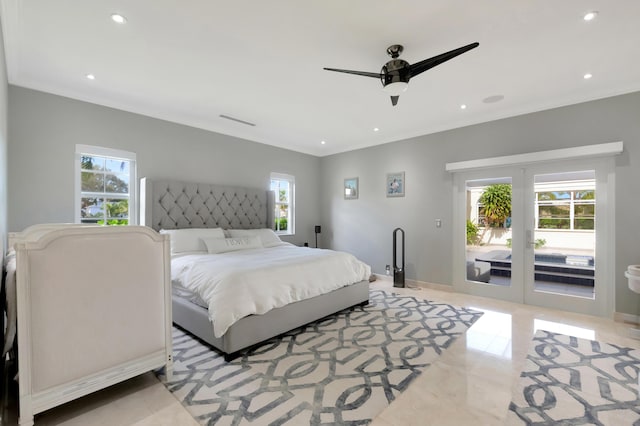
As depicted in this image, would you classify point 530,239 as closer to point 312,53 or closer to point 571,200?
point 571,200

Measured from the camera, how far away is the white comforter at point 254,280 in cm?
251

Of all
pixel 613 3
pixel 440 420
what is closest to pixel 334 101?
pixel 613 3

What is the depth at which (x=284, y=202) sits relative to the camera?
619cm

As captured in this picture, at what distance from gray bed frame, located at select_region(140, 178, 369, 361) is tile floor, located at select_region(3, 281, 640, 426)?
626mm

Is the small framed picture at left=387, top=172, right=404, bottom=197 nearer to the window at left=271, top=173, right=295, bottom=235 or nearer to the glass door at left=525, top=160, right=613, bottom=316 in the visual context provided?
the glass door at left=525, top=160, right=613, bottom=316

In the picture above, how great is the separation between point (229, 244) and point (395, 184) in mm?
3194

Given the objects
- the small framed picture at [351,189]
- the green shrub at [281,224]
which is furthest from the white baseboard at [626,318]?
the green shrub at [281,224]

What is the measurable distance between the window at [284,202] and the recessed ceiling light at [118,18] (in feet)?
12.4

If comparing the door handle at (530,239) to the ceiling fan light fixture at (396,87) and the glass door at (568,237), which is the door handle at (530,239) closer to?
the glass door at (568,237)

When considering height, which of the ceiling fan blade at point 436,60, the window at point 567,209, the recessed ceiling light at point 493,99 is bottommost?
the window at point 567,209

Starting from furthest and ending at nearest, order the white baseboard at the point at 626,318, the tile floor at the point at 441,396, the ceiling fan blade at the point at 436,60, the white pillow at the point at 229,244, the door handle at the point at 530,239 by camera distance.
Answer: the door handle at the point at 530,239
the white pillow at the point at 229,244
the white baseboard at the point at 626,318
the ceiling fan blade at the point at 436,60
the tile floor at the point at 441,396

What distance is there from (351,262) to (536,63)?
2.96 meters

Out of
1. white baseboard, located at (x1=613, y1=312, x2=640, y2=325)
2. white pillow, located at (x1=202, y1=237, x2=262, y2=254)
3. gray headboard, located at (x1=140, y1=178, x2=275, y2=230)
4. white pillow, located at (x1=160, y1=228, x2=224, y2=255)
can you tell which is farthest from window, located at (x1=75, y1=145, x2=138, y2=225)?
white baseboard, located at (x1=613, y1=312, x2=640, y2=325)

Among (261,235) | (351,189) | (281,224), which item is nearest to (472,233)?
(351,189)
